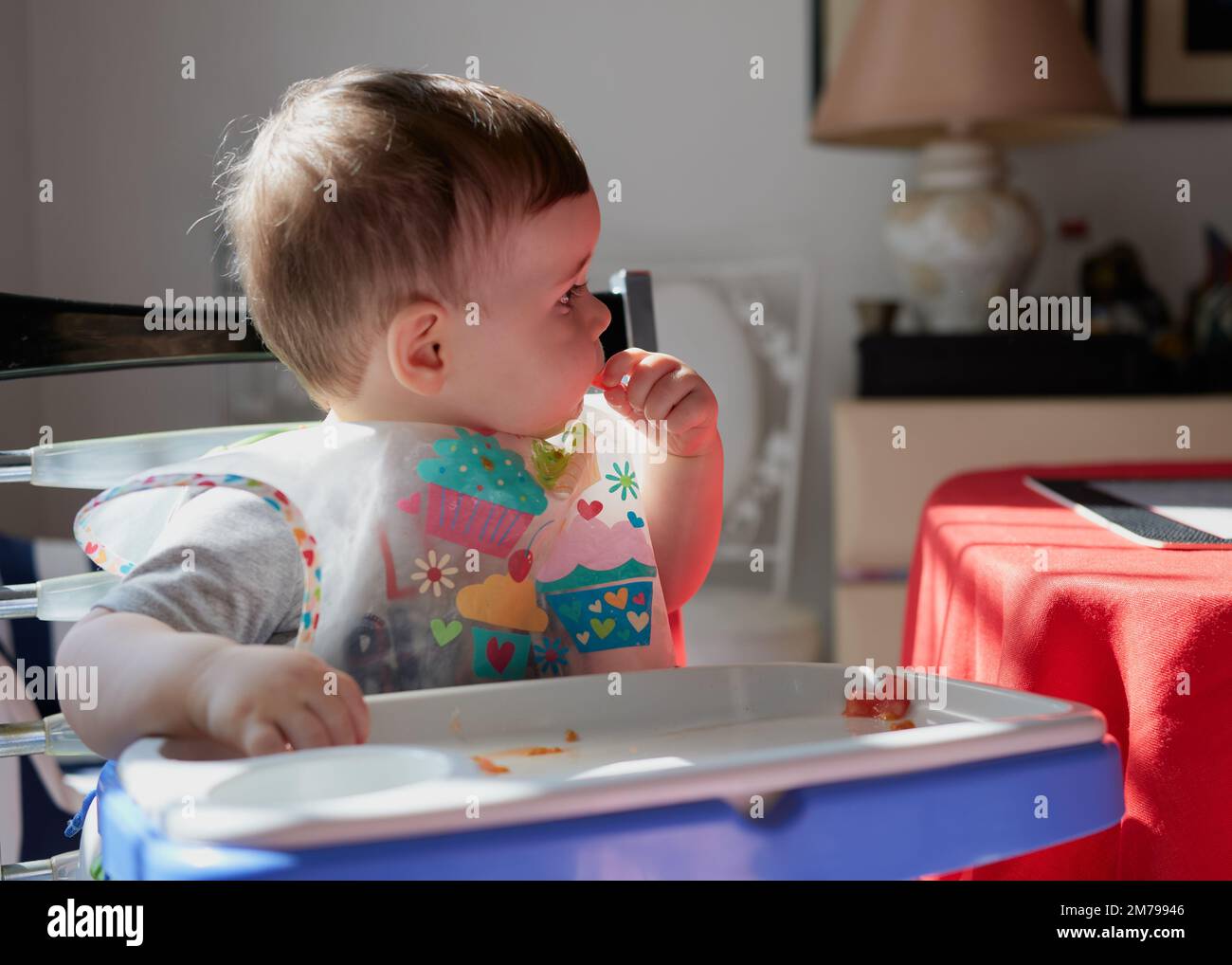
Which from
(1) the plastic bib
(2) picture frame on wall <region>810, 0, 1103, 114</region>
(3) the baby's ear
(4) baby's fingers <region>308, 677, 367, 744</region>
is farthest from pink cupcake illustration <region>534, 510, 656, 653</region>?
(2) picture frame on wall <region>810, 0, 1103, 114</region>

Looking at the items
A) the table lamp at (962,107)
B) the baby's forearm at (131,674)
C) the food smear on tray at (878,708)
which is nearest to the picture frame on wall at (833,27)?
the table lamp at (962,107)

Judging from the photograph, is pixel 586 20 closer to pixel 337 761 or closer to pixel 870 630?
pixel 870 630

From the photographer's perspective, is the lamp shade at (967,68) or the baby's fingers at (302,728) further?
the lamp shade at (967,68)

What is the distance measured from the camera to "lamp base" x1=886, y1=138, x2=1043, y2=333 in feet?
7.25

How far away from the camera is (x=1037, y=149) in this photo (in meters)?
2.66

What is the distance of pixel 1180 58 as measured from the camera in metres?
2.61

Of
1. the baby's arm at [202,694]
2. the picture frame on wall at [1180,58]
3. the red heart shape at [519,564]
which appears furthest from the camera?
the picture frame on wall at [1180,58]

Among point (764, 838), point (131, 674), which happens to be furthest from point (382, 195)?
point (764, 838)

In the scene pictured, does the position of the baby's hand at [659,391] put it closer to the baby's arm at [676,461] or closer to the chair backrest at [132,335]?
the baby's arm at [676,461]

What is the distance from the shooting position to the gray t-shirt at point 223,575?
558 millimetres

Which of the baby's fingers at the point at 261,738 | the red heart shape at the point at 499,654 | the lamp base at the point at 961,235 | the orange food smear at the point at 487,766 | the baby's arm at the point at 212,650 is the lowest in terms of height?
the orange food smear at the point at 487,766

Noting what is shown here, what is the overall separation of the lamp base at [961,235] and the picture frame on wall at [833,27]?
0.40 metres

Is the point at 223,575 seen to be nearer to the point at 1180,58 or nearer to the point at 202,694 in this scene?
the point at 202,694

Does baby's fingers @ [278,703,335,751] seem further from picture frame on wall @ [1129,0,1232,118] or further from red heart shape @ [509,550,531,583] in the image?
picture frame on wall @ [1129,0,1232,118]
